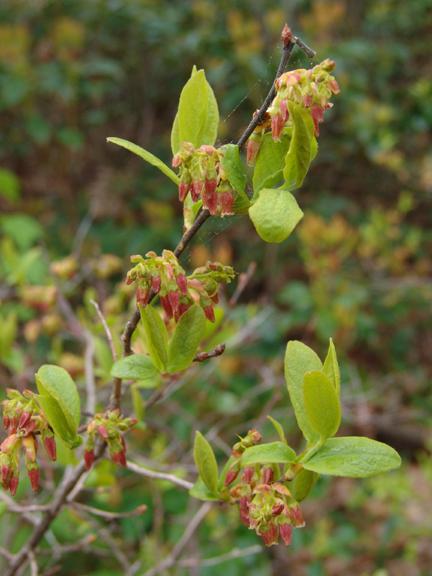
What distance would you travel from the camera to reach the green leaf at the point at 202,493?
67cm

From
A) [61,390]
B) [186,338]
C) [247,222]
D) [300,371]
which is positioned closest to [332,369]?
[300,371]

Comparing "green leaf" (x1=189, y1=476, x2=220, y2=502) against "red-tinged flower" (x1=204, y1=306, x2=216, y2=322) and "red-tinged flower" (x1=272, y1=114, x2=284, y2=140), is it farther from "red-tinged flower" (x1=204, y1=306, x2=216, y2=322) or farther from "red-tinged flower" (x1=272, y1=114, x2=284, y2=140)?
"red-tinged flower" (x1=272, y1=114, x2=284, y2=140)

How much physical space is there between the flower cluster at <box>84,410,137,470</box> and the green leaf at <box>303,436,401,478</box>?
0.18 metres

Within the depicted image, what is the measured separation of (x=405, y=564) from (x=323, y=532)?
84 centimetres

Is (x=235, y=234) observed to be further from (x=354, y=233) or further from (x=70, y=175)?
(x=70, y=175)

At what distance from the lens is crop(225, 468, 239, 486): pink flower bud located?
0.66 metres

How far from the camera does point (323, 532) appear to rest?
2.21m

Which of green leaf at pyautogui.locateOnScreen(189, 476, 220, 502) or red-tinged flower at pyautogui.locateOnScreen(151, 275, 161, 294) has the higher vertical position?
red-tinged flower at pyautogui.locateOnScreen(151, 275, 161, 294)

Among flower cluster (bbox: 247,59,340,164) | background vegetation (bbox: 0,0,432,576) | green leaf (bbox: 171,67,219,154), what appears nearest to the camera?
flower cluster (bbox: 247,59,340,164)

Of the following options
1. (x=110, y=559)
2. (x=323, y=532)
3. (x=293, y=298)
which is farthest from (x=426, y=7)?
(x=110, y=559)

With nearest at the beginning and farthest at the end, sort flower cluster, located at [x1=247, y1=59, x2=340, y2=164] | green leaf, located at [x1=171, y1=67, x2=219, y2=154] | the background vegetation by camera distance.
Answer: flower cluster, located at [x1=247, y1=59, x2=340, y2=164]
green leaf, located at [x1=171, y1=67, x2=219, y2=154]
the background vegetation

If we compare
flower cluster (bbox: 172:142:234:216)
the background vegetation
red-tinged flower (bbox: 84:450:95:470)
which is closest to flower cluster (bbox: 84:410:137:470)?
red-tinged flower (bbox: 84:450:95:470)

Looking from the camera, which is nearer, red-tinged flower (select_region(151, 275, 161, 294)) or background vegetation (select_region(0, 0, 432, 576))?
red-tinged flower (select_region(151, 275, 161, 294))

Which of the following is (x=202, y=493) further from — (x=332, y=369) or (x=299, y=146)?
(x=299, y=146)
